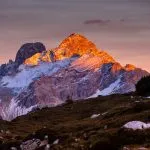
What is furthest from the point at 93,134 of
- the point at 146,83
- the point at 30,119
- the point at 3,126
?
the point at 146,83

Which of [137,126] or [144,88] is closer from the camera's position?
[137,126]

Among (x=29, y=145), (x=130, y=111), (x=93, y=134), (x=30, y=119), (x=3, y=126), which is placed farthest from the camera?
(x=30, y=119)

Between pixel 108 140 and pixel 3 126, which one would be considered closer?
pixel 108 140

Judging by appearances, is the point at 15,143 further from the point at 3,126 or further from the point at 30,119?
the point at 30,119

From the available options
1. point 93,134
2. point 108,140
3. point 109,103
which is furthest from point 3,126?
point 108,140

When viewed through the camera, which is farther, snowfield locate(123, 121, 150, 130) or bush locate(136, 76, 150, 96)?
bush locate(136, 76, 150, 96)

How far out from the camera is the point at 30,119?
181875 mm

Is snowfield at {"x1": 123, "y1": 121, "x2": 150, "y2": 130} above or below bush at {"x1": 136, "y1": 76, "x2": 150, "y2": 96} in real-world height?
Result: below

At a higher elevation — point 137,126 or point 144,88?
point 144,88

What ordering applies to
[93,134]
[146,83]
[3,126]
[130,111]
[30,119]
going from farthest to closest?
1. [146,83]
2. [30,119]
3. [3,126]
4. [130,111]
5. [93,134]

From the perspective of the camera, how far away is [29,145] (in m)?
87.2

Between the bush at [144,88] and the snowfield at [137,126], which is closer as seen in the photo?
the snowfield at [137,126]

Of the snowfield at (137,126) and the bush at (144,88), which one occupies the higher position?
the bush at (144,88)

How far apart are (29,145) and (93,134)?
1166cm
